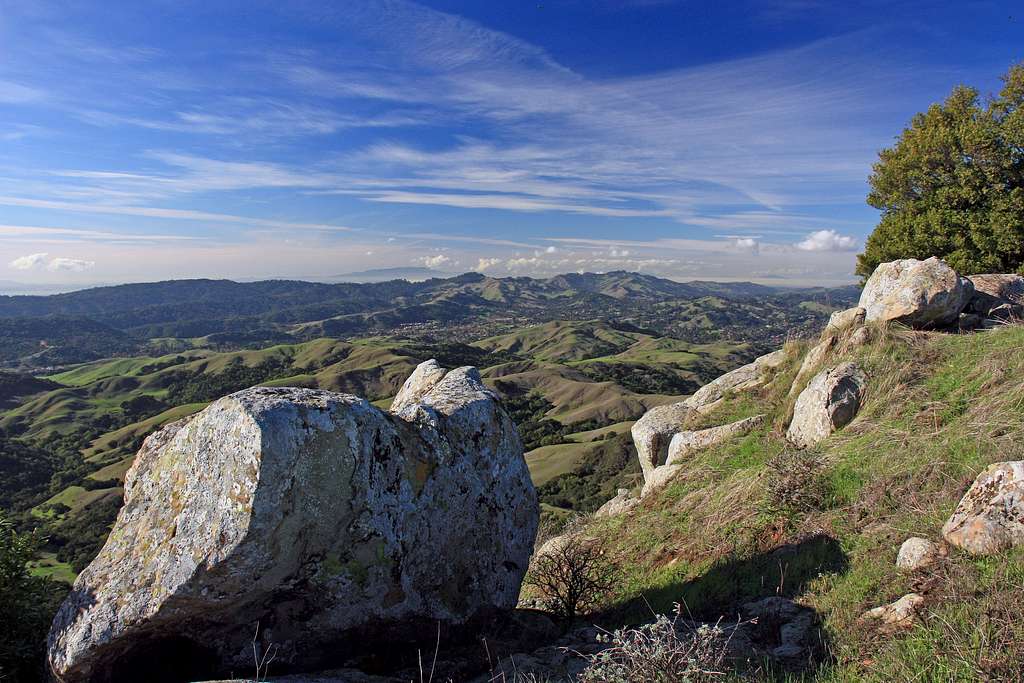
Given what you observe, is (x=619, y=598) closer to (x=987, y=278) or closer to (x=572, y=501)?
(x=987, y=278)

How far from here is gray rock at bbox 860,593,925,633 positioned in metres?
6.13

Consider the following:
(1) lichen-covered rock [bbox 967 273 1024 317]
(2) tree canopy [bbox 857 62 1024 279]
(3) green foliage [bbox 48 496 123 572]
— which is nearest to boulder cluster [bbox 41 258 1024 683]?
(1) lichen-covered rock [bbox 967 273 1024 317]

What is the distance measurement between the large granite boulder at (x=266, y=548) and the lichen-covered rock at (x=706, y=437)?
10.8 meters

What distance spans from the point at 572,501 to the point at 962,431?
7189 centimetres

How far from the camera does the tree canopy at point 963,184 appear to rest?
84.0ft

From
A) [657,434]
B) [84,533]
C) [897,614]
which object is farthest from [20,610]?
[84,533]

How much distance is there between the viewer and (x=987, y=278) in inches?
826

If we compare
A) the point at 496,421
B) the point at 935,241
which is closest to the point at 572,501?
the point at 935,241

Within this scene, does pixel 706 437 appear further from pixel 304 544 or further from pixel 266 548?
pixel 266 548

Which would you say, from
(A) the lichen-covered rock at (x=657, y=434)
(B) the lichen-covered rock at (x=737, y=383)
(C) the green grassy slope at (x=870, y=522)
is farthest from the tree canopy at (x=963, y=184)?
(A) the lichen-covered rock at (x=657, y=434)

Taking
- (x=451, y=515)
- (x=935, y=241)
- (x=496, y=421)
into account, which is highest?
(x=935, y=241)

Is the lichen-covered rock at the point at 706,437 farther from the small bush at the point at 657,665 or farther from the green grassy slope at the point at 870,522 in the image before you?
the small bush at the point at 657,665

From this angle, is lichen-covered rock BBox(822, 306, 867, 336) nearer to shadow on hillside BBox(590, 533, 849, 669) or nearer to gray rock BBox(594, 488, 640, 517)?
gray rock BBox(594, 488, 640, 517)

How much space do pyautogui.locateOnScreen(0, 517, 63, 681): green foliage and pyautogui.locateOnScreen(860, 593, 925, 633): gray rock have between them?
10853 millimetres
